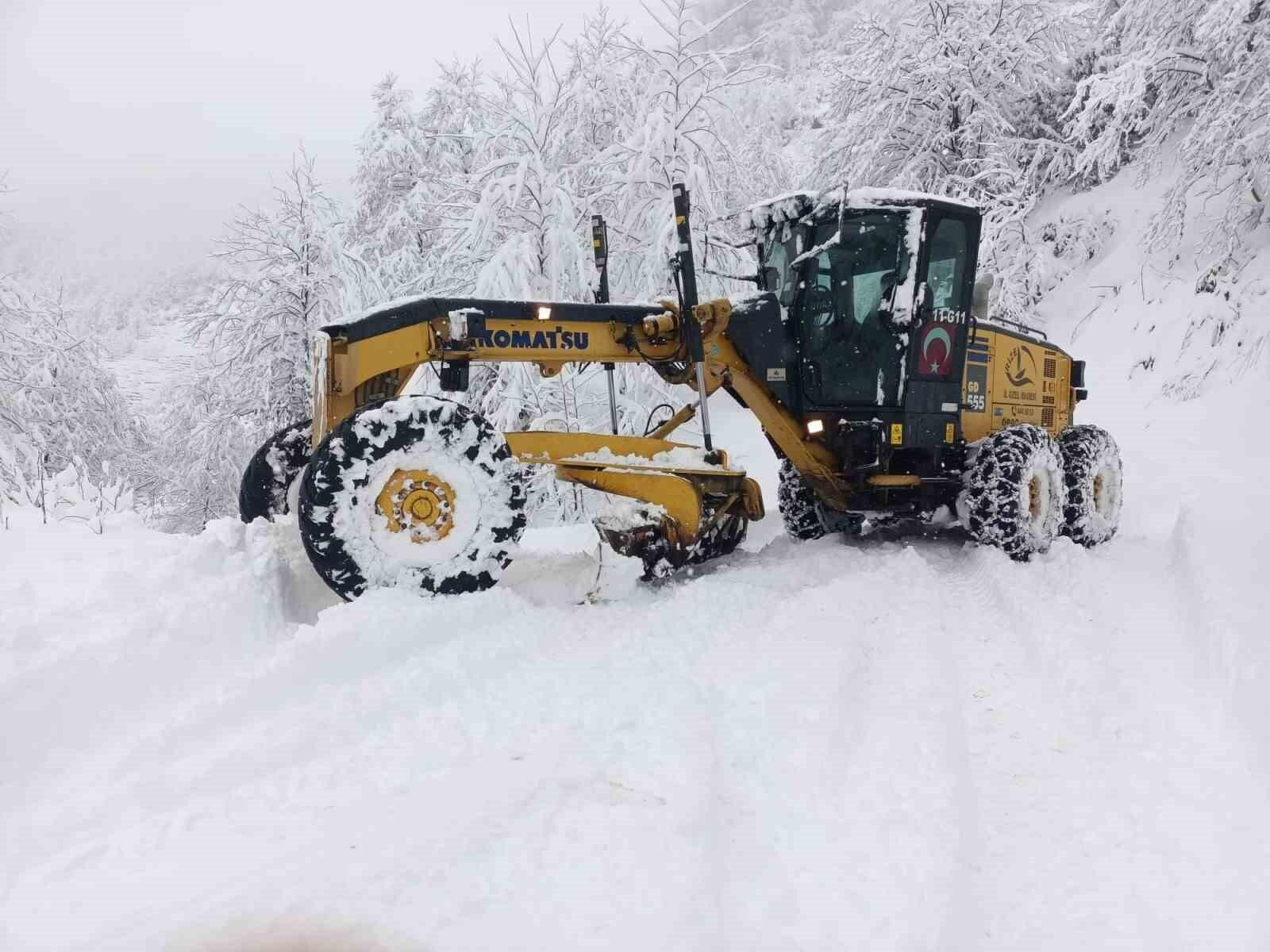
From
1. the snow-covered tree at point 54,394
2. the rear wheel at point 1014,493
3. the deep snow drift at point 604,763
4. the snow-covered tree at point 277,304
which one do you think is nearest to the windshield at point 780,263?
the rear wheel at point 1014,493

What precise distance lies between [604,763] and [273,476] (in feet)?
13.1

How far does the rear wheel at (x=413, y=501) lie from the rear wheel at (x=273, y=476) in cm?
169

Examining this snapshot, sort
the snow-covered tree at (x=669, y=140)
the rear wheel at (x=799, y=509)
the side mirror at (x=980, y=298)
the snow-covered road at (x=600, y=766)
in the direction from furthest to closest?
the snow-covered tree at (x=669, y=140)
the rear wheel at (x=799, y=509)
the side mirror at (x=980, y=298)
the snow-covered road at (x=600, y=766)

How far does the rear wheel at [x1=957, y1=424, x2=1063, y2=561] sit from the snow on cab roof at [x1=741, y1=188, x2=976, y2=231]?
1978mm

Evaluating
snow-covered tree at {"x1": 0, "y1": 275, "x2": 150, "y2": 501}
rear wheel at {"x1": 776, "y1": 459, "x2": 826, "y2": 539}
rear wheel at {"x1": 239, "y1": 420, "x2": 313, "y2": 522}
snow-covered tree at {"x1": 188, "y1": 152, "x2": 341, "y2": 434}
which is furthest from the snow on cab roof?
snow-covered tree at {"x1": 0, "y1": 275, "x2": 150, "y2": 501}

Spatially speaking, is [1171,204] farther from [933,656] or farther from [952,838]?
[952,838]

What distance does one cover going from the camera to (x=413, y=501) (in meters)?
4.42

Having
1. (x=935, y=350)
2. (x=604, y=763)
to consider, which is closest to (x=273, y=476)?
(x=604, y=763)

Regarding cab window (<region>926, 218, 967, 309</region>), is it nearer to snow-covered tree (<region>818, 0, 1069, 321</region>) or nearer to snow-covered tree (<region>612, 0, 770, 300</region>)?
snow-covered tree (<region>612, 0, 770, 300</region>)

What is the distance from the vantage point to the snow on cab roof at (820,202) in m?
6.40

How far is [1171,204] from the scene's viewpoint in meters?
12.1

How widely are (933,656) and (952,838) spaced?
175cm

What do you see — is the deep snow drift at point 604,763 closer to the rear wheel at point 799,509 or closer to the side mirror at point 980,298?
the rear wheel at point 799,509

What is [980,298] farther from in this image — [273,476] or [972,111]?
[972,111]
